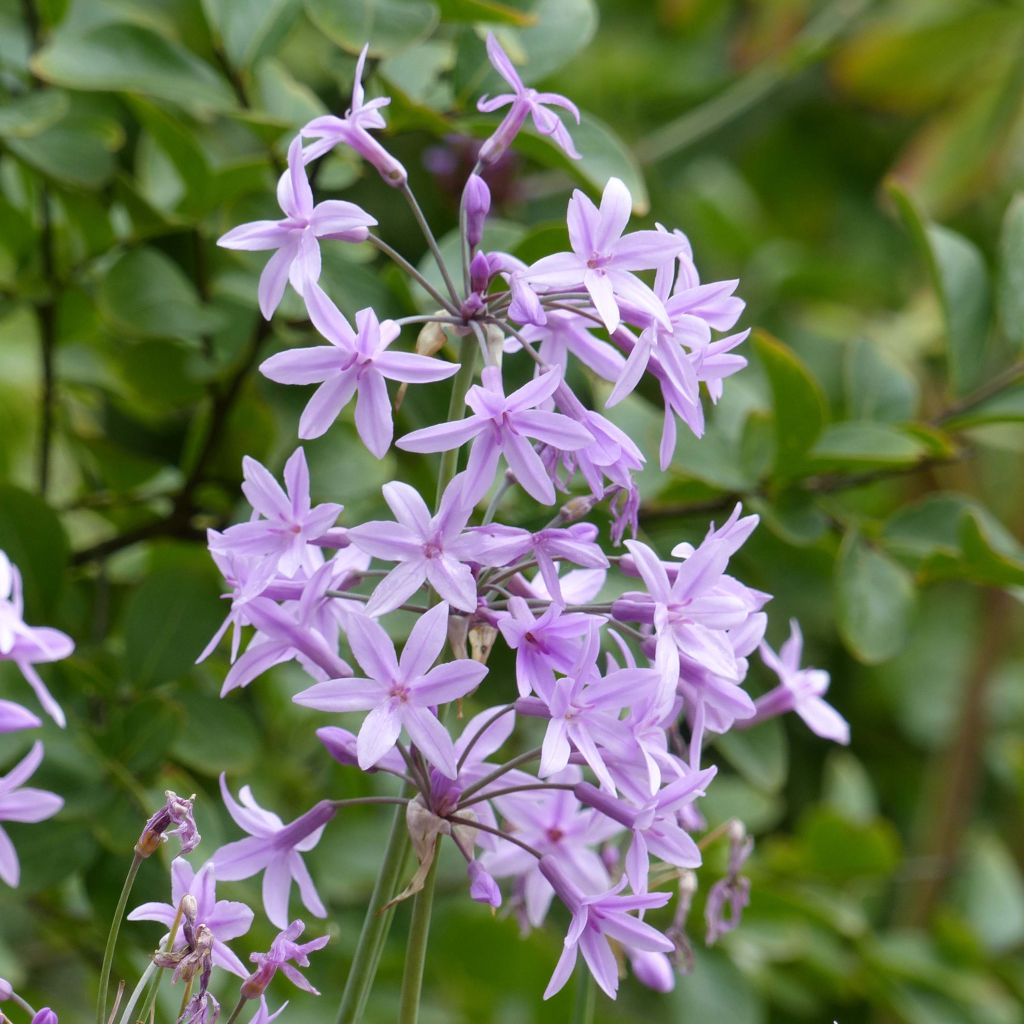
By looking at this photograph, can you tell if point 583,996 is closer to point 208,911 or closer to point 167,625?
point 208,911

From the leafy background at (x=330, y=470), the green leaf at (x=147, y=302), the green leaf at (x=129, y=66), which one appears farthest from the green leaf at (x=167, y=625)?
the green leaf at (x=129, y=66)

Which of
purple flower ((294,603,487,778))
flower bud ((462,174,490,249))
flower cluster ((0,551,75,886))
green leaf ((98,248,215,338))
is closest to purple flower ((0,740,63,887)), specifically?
flower cluster ((0,551,75,886))

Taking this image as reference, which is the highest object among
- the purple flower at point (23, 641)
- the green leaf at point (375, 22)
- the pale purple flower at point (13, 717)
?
the green leaf at point (375, 22)

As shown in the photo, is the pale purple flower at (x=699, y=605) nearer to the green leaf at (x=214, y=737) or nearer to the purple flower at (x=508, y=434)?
the purple flower at (x=508, y=434)

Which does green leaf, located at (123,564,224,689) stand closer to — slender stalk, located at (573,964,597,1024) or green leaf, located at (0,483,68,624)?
green leaf, located at (0,483,68,624)

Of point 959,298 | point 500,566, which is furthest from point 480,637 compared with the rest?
point 959,298
